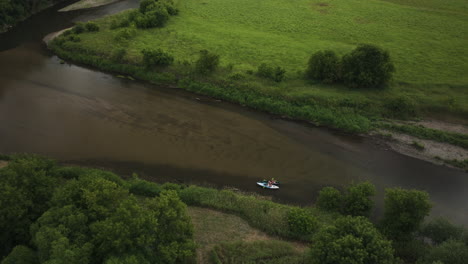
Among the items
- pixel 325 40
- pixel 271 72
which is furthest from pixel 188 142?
pixel 325 40

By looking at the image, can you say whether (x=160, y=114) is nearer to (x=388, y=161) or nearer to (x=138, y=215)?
(x=138, y=215)

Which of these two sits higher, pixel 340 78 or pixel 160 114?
pixel 340 78

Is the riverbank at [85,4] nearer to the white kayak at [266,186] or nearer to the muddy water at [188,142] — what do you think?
the muddy water at [188,142]

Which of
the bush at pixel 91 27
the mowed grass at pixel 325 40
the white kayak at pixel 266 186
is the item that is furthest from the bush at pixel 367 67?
the bush at pixel 91 27

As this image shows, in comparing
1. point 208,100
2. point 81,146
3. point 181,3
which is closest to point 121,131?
point 81,146

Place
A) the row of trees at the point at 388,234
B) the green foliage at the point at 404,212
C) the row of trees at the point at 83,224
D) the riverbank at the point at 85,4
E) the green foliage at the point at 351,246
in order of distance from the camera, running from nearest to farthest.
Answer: the row of trees at the point at 83,224
the green foliage at the point at 351,246
the row of trees at the point at 388,234
the green foliage at the point at 404,212
the riverbank at the point at 85,4

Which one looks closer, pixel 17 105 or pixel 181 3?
pixel 17 105

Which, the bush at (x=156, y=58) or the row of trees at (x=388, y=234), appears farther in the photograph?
the bush at (x=156, y=58)
